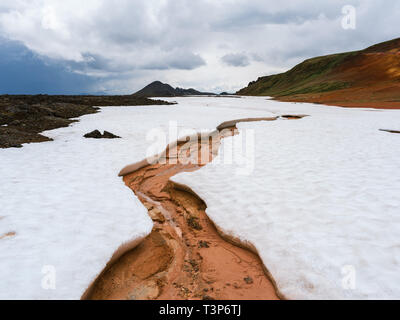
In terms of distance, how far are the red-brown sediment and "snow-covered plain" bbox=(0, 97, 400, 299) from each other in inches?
12.2

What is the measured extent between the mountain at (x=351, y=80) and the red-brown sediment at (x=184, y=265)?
36.7 meters

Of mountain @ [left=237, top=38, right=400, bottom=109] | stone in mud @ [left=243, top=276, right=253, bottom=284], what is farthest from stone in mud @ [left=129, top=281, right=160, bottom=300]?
mountain @ [left=237, top=38, right=400, bottom=109]

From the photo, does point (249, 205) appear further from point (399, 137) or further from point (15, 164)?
point (399, 137)

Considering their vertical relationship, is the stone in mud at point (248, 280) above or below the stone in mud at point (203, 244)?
above

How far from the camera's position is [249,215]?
5.67 m

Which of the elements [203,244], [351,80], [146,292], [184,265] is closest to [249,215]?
[203,244]

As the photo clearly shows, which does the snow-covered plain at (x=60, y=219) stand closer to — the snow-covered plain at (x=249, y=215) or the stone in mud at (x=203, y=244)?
the snow-covered plain at (x=249, y=215)

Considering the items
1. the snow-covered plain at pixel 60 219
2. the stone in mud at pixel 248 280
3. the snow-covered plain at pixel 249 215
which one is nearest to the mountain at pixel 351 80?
the snow-covered plain at pixel 249 215

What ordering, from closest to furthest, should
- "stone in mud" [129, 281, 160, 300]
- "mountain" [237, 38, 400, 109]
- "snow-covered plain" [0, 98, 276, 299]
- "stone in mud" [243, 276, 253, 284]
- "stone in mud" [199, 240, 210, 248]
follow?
"snow-covered plain" [0, 98, 276, 299] → "stone in mud" [129, 281, 160, 300] → "stone in mud" [243, 276, 253, 284] → "stone in mud" [199, 240, 210, 248] → "mountain" [237, 38, 400, 109]

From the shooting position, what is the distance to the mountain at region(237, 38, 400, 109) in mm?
44719

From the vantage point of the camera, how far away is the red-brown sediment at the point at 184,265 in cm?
387

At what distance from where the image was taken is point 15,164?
8359mm

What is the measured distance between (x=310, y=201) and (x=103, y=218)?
213 inches

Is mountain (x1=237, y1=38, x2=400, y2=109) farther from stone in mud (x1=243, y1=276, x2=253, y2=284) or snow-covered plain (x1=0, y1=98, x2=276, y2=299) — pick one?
snow-covered plain (x1=0, y1=98, x2=276, y2=299)
